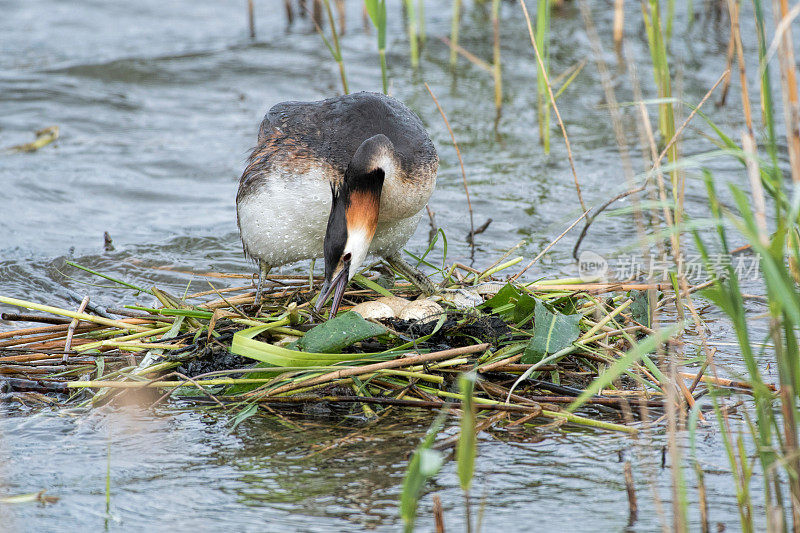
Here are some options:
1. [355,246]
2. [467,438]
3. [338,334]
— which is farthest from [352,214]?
[467,438]

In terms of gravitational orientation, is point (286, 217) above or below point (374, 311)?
above

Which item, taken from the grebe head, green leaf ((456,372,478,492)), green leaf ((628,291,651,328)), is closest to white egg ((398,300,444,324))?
the grebe head

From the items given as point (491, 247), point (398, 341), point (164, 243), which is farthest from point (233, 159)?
point (398, 341)

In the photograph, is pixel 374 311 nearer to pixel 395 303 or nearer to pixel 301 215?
pixel 395 303

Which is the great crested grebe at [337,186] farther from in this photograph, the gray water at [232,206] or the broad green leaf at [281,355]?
the gray water at [232,206]

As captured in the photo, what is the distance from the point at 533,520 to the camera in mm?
2941

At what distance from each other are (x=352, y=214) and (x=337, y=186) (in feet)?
0.75

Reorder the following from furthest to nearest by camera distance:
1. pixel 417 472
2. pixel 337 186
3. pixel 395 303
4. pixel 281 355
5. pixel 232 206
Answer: pixel 232 206 → pixel 337 186 → pixel 395 303 → pixel 281 355 → pixel 417 472

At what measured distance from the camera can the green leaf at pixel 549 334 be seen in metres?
3.79

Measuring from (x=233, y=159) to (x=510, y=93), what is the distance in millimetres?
3461

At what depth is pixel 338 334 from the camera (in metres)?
3.83

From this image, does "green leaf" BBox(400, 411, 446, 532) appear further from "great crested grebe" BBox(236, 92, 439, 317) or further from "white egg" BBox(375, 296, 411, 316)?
"great crested grebe" BBox(236, 92, 439, 317)

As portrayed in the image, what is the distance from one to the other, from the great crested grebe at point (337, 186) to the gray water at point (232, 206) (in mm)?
924

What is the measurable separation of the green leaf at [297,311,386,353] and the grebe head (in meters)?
0.53
